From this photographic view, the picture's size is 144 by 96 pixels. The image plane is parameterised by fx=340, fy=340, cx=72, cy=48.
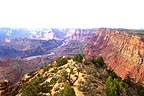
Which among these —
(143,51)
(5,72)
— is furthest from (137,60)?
(5,72)

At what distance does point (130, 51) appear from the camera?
195500 mm

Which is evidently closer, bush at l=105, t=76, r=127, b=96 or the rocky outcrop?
bush at l=105, t=76, r=127, b=96

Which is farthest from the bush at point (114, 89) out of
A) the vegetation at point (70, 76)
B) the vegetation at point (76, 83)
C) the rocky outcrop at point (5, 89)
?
the rocky outcrop at point (5, 89)

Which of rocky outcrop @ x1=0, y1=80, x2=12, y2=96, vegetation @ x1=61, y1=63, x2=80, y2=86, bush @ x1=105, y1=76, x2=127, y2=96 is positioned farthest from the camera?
Result: rocky outcrop @ x1=0, y1=80, x2=12, y2=96

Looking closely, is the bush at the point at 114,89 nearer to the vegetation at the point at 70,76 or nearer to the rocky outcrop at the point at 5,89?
the vegetation at the point at 70,76

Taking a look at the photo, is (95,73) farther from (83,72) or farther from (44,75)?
(44,75)

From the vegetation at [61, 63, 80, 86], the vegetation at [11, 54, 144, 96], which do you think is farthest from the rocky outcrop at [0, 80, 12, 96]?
the vegetation at [61, 63, 80, 86]

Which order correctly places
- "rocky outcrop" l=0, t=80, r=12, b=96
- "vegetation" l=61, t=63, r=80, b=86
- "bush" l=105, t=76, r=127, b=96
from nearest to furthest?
1. "bush" l=105, t=76, r=127, b=96
2. "vegetation" l=61, t=63, r=80, b=86
3. "rocky outcrop" l=0, t=80, r=12, b=96

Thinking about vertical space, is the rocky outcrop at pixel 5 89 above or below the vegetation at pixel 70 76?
below

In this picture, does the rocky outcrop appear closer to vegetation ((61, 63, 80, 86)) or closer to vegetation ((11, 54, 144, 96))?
vegetation ((11, 54, 144, 96))

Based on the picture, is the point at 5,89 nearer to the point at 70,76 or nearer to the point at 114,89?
the point at 70,76

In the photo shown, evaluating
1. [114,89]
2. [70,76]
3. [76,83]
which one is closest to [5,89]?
[70,76]

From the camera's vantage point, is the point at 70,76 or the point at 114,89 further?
the point at 70,76

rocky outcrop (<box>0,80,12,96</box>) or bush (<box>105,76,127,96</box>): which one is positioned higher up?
bush (<box>105,76,127,96</box>)
